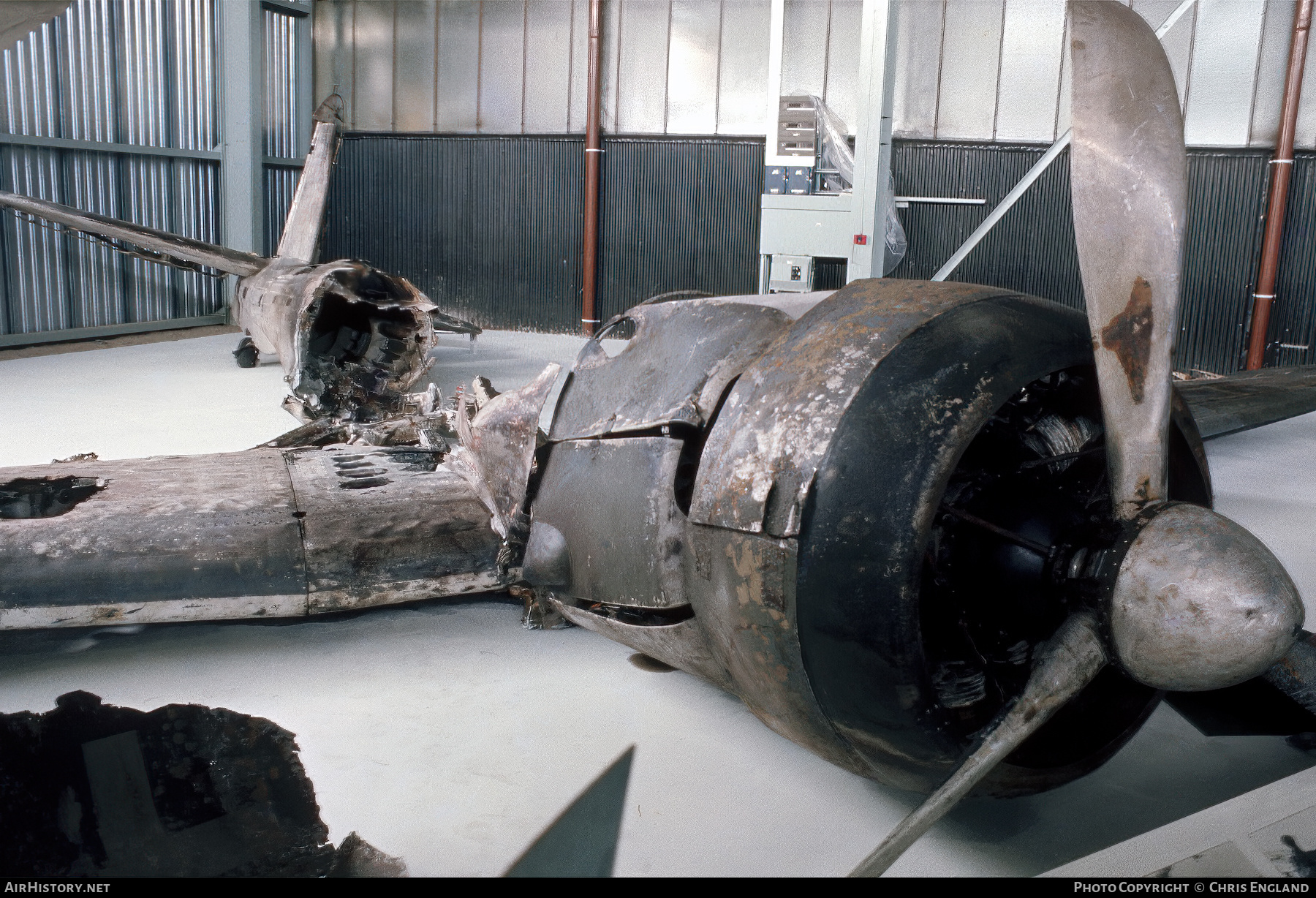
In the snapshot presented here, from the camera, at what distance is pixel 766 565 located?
2.27 metres

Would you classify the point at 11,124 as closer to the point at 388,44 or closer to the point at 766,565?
the point at 388,44

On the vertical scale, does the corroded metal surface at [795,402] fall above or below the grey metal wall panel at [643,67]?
below

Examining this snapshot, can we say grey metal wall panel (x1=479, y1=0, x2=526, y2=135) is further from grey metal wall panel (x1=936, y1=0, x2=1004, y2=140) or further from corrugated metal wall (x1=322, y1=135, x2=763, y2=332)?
grey metal wall panel (x1=936, y1=0, x2=1004, y2=140)

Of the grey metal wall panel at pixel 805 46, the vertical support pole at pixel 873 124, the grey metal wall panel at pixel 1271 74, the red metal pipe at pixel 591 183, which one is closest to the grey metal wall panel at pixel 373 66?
the red metal pipe at pixel 591 183

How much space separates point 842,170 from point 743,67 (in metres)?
3.83

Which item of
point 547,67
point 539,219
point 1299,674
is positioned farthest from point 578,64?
point 1299,674

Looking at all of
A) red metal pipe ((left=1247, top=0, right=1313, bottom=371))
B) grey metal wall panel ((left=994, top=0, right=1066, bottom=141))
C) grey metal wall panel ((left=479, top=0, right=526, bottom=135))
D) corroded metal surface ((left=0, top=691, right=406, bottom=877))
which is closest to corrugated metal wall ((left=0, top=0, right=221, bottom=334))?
grey metal wall panel ((left=479, top=0, right=526, bottom=135))

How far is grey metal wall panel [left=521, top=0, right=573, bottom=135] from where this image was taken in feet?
45.8

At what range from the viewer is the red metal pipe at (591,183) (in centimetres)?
1345

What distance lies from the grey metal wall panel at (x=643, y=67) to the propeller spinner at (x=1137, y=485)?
11872 mm

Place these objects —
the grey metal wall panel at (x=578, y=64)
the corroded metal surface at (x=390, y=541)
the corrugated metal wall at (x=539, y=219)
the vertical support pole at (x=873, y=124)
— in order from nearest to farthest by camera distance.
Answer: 1. the corroded metal surface at (x=390, y=541)
2. the vertical support pole at (x=873, y=124)
3. the corrugated metal wall at (x=539, y=219)
4. the grey metal wall panel at (x=578, y=64)

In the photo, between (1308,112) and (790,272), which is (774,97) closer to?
(790,272)

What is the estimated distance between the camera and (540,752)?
3.05 metres

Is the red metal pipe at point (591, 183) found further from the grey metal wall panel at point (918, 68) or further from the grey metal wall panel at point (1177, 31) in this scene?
the grey metal wall panel at point (1177, 31)
